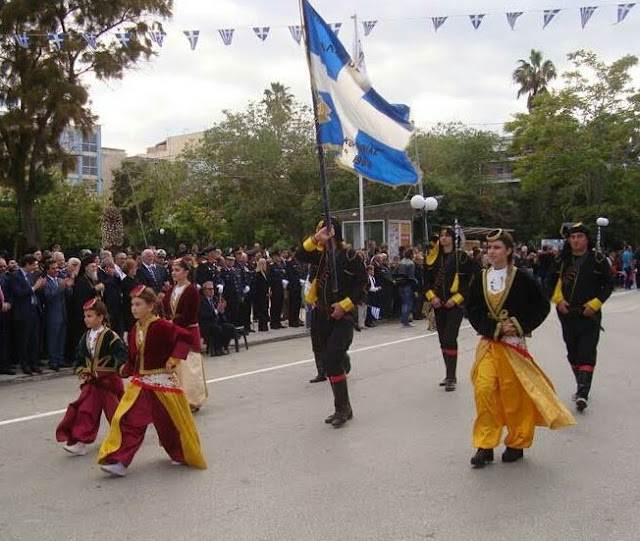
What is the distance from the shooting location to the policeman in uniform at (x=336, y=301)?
698cm

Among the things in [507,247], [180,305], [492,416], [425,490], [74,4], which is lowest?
[425,490]

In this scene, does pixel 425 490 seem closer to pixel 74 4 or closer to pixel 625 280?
pixel 74 4

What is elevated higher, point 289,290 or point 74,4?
point 74,4

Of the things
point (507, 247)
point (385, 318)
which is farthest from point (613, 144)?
point (507, 247)

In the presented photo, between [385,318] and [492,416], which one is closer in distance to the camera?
[492,416]

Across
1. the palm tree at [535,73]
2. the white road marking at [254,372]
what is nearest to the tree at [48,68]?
the white road marking at [254,372]

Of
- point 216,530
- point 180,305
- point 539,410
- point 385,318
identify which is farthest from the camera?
point 385,318

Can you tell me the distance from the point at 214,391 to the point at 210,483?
3.74m

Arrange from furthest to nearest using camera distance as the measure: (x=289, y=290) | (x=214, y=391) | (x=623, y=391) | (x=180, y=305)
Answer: (x=289, y=290), (x=214, y=391), (x=623, y=391), (x=180, y=305)

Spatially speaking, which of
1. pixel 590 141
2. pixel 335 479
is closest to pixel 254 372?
pixel 335 479

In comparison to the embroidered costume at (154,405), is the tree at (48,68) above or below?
above

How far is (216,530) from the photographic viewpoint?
4.38 metres

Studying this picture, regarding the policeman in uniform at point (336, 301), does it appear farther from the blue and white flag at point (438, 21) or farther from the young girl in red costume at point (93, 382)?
the blue and white flag at point (438, 21)

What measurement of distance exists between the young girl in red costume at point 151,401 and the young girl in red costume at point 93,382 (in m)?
0.46
